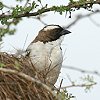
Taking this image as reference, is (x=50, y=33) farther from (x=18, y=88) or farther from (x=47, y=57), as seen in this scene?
(x=18, y=88)

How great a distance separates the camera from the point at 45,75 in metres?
5.13

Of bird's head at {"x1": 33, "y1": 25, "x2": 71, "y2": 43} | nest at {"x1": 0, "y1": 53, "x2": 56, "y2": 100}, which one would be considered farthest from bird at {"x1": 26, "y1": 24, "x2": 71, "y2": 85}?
nest at {"x1": 0, "y1": 53, "x2": 56, "y2": 100}

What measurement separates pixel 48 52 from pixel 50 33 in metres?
0.39

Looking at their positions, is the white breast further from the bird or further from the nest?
the nest

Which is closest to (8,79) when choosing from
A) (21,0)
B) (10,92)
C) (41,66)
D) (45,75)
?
(10,92)

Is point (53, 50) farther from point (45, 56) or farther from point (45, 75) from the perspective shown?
point (45, 75)

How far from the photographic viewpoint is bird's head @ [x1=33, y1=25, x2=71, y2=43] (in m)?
5.94

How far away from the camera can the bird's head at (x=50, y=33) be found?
19.5ft

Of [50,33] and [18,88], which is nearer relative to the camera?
[18,88]

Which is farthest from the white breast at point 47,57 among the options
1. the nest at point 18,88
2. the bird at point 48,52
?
the nest at point 18,88

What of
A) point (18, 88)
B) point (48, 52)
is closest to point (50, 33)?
point (48, 52)

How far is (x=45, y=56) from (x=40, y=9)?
524 millimetres

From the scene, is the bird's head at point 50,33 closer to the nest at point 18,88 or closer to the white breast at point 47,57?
the white breast at point 47,57

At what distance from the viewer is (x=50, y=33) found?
605 centimetres
